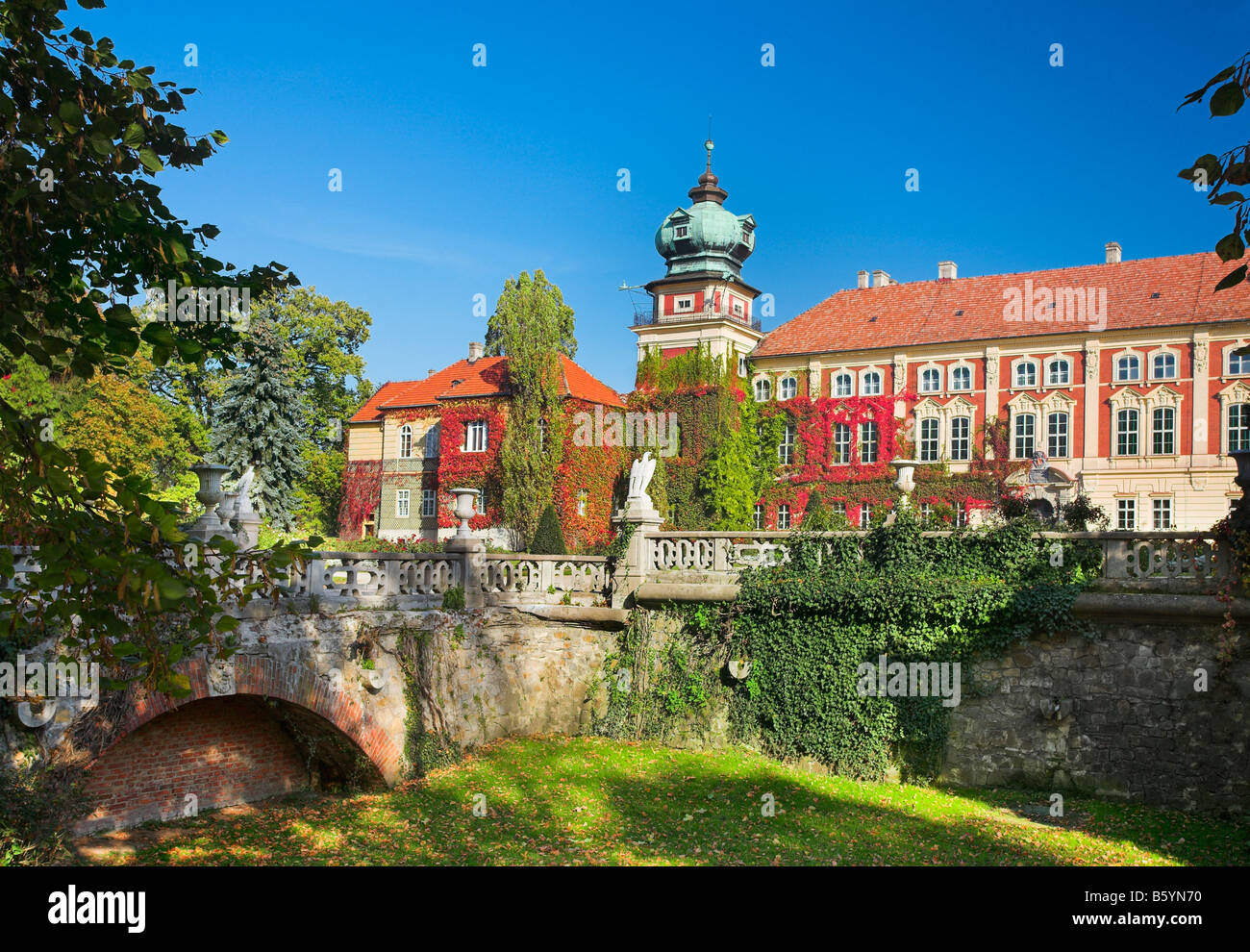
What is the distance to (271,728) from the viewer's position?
43.0 feet

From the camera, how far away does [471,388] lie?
46125 mm

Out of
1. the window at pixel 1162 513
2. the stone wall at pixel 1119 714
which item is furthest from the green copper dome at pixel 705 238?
the stone wall at pixel 1119 714

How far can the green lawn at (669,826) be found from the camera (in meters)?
10.7

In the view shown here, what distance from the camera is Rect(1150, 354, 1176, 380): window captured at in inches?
1521

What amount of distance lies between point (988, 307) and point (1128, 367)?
6.22 metres

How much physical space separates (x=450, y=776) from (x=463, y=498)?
4.34 meters

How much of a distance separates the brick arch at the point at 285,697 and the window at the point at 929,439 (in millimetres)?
33499

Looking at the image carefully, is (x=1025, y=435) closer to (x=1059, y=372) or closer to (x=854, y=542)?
(x=1059, y=372)

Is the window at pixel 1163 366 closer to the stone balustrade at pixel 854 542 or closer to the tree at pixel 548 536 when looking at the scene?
the tree at pixel 548 536

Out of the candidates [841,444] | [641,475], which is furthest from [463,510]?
[841,444]

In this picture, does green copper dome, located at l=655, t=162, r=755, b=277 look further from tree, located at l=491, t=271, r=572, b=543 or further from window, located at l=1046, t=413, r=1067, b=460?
window, located at l=1046, t=413, r=1067, b=460

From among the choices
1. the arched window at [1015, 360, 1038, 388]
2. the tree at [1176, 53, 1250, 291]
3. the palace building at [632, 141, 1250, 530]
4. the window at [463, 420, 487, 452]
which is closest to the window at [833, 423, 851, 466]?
the palace building at [632, 141, 1250, 530]
